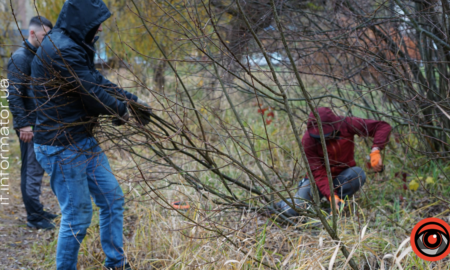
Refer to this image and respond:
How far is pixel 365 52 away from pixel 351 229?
135 centimetres

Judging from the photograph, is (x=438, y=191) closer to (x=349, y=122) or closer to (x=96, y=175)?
(x=349, y=122)

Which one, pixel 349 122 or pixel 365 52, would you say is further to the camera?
pixel 349 122

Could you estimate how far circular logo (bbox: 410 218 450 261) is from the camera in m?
1.75

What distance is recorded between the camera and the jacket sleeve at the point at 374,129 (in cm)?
340

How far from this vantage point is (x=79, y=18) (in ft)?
8.53

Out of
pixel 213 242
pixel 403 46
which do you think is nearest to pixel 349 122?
pixel 403 46

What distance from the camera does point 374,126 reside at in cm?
355

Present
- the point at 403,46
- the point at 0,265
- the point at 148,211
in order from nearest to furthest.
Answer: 1. the point at 0,265
2. the point at 148,211
3. the point at 403,46

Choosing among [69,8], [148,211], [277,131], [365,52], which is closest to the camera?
[69,8]

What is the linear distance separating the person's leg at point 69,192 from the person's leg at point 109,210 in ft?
0.44

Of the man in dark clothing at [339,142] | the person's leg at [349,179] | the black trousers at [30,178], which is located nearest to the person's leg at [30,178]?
the black trousers at [30,178]

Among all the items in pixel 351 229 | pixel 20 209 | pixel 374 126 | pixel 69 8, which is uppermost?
pixel 69 8

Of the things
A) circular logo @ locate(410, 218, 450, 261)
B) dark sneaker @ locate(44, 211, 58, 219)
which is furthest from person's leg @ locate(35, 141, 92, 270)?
circular logo @ locate(410, 218, 450, 261)

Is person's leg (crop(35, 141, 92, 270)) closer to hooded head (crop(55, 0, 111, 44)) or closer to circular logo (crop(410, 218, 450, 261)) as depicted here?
hooded head (crop(55, 0, 111, 44))
